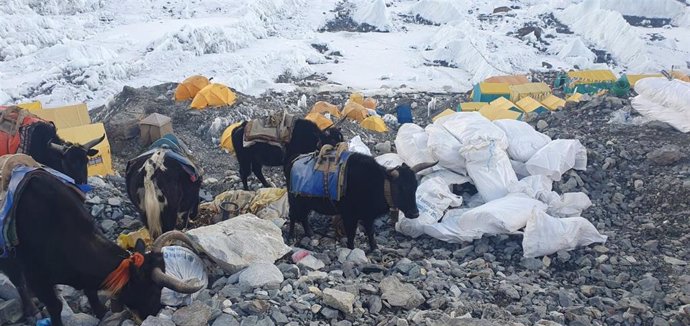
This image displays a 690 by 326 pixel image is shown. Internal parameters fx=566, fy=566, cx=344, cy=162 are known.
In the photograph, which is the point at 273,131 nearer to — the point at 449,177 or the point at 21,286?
the point at 449,177

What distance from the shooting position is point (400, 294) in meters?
3.74

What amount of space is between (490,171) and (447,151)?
0.55 metres

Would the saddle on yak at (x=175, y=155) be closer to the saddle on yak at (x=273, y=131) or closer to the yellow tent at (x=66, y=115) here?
the saddle on yak at (x=273, y=131)

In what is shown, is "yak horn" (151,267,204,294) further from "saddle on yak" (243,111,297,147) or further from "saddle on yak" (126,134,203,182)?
"saddle on yak" (243,111,297,147)

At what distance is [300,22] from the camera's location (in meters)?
24.8

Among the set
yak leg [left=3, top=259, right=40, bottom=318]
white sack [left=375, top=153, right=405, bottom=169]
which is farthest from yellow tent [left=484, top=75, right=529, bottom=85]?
yak leg [left=3, top=259, right=40, bottom=318]

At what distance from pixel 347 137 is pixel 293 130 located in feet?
8.64

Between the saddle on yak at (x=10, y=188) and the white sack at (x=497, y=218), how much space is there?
3398mm

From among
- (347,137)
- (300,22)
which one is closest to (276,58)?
(300,22)

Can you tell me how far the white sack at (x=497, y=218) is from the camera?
17.1 feet

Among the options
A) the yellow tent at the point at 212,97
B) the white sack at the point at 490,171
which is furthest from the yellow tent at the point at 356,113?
the white sack at the point at 490,171

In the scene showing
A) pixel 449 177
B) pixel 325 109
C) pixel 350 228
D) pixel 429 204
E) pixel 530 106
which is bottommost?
pixel 530 106

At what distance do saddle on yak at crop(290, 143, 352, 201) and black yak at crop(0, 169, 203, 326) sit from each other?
5.35 ft

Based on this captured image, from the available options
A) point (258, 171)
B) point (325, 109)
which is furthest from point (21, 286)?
point (325, 109)
